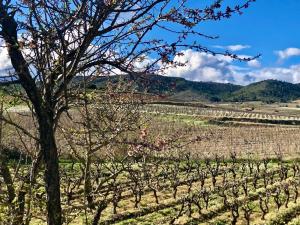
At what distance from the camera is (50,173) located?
586 cm

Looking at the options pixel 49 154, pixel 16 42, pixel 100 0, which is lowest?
pixel 49 154

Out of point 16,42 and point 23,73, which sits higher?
point 16,42

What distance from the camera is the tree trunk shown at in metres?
5.80

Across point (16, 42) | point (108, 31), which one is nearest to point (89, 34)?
point (108, 31)

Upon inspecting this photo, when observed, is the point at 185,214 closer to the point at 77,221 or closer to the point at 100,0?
the point at 77,221

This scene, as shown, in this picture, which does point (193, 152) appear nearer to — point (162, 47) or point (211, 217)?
point (211, 217)

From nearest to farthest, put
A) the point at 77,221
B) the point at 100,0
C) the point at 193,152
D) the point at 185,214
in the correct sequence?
the point at 100,0 < the point at 77,221 < the point at 185,214 < the point at 193,152

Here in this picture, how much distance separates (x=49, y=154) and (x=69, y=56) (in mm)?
1269

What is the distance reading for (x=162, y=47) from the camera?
5902mm

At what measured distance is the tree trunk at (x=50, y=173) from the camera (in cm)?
580

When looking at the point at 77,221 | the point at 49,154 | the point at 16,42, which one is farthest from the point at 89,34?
the point at 77,221

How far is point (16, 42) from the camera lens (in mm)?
5582

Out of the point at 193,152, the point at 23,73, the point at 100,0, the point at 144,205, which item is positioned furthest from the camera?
the point at 193,152

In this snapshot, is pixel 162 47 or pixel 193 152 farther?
pixel 193 152
